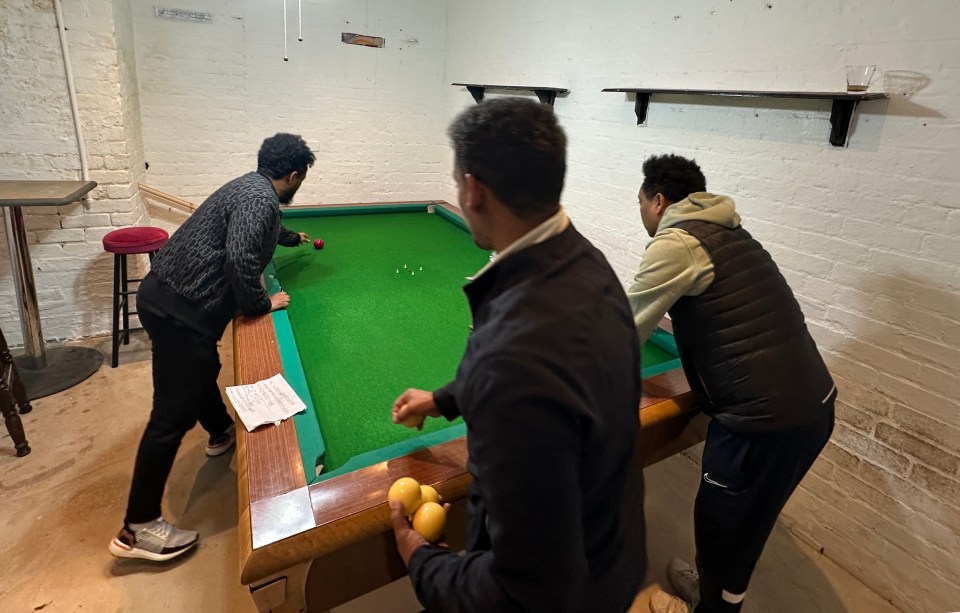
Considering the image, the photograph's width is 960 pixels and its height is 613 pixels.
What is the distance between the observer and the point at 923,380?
5.88 ft

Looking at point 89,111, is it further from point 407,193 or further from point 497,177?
point 497,177

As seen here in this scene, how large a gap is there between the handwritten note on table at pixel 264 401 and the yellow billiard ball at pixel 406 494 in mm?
426

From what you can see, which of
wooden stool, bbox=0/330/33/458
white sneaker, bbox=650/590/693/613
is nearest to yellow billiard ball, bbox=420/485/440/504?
white sneaker, bbox=650/590/693/613

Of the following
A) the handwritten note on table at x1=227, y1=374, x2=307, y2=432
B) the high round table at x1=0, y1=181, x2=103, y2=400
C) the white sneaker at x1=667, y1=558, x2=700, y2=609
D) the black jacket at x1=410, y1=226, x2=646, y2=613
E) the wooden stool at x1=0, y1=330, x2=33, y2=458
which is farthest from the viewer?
the high round table at x1=0, y1=181, x2=103, y2=400

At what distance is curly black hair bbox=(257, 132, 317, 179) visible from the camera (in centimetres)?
206

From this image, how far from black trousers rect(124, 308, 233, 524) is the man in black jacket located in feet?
4.21

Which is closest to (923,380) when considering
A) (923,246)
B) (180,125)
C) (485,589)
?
(923,246)

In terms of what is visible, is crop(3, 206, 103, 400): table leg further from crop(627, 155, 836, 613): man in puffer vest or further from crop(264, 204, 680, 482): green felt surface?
crop(627, 155, 836, 613): man in puffer vest

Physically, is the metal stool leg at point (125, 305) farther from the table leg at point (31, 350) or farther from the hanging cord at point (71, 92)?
the hanging cord at point (71, 92)

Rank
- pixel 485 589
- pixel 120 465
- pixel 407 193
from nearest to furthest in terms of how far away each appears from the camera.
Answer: pixel 485 589
pixel 120 465
pixel 407 193

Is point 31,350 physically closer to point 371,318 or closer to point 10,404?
point 10,404

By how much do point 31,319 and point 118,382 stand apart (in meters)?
0.60

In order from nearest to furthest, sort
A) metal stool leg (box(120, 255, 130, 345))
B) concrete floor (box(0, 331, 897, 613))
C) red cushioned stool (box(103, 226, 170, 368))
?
1. concrete floor (box(0, 331, 897, 613))
2. red cushioned stool (box(103, 226, 170, 368))
3. metal stool leg (box(120, 255, 130, 345))

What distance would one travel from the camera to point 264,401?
1439 millimetres
